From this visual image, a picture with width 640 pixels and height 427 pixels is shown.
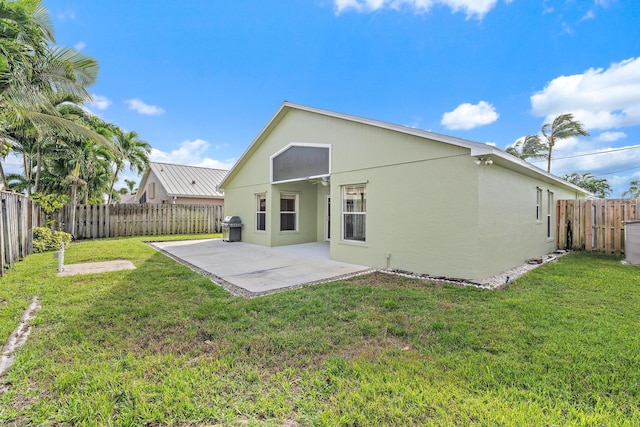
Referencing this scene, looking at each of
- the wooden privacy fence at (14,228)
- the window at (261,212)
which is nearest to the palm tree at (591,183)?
the window at (261,212)

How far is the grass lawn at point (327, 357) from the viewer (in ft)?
7.43

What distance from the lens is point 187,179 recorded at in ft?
74.6

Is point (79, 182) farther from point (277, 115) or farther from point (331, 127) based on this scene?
point (331, 127)

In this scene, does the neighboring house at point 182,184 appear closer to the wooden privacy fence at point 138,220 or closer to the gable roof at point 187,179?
the gable roof at point 187,179

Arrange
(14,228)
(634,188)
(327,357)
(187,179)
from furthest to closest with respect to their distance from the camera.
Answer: (634,188) → (187,179) → (14,228) → (327,357)

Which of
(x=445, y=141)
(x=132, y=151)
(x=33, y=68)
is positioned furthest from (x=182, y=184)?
(x=445, y=141)

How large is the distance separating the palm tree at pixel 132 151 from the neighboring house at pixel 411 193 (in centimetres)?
1354

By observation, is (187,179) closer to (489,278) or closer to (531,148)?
(489,278)

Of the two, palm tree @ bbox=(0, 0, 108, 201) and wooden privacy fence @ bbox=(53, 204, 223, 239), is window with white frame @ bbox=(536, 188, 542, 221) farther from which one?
wooden privacy fence @ bbox=(53, 204, 223, 239)

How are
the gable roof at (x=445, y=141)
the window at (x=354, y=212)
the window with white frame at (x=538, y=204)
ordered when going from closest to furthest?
the gable roof at (x=445, y=141), the window at (x=354, y=212), the window with white frame at (x=538, y=204)

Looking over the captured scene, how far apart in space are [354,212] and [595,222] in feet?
30.5

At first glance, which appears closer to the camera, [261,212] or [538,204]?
[538,204]

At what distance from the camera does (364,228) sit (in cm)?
815

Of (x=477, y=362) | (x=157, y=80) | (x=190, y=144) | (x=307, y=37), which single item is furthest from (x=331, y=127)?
(x=190, y=144)
